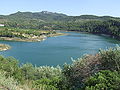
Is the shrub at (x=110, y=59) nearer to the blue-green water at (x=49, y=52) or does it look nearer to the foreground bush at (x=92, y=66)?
the foreground bush at (x=92, y=66)

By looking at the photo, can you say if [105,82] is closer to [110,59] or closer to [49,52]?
[110,59]

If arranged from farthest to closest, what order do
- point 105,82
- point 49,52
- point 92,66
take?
point 49,52 < point 92,66 < point 105,82

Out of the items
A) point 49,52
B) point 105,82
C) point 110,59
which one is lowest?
Result: point 49,52

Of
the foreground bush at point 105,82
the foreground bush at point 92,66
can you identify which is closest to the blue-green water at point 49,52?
the foreground bush at point 92,66

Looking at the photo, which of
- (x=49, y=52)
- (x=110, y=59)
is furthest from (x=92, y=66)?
(x=49, y=52)

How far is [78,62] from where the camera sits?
11656mm

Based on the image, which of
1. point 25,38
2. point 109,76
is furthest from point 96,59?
point 25,38

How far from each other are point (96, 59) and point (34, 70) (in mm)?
11211

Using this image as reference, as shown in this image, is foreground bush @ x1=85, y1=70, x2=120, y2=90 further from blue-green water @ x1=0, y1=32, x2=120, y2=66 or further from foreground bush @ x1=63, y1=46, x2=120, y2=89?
blue-green water @ x1=0, y1=32, x2=120, y2=66

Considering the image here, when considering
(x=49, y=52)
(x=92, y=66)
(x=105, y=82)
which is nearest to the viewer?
(x=105, y=82)

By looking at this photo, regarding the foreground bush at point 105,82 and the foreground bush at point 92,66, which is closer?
the foreground bush at point 105,82

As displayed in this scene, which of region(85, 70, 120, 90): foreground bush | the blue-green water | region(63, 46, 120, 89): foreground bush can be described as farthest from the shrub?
the blue-green water

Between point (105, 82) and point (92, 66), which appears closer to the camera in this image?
point (105, 82)

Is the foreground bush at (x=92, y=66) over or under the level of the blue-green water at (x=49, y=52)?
over
